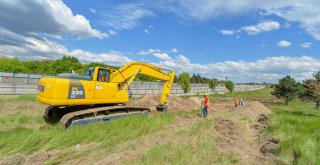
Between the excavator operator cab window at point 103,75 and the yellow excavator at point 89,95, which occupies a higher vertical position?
the excavator operator cab window at point 103,75

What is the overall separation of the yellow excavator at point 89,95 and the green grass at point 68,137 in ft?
3.38

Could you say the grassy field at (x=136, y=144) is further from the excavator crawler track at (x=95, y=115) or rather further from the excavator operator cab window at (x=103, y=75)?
the excavator operator cab window at (x=103, y=75)

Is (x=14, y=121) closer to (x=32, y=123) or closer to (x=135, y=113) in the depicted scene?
(x=32, y=123)

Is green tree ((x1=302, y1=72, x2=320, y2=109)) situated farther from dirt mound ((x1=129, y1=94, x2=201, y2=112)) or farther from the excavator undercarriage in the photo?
the excavator undercarriage

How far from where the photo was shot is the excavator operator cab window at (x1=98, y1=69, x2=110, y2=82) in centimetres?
1206

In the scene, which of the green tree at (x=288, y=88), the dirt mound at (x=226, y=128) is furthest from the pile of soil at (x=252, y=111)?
the green tree at (x=288, y=88)

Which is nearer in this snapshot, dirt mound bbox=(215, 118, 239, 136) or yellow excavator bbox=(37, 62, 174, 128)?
yellow excavator bbox=(37, 62, 174, 128)

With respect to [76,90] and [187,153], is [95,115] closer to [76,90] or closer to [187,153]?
[76,90]

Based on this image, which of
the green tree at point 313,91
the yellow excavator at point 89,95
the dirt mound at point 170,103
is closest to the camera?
the yellow excavator at point 89,95

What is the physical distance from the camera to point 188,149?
755 centimetres

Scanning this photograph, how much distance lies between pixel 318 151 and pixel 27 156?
8.22 metres

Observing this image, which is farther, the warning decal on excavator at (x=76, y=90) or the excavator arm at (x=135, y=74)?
the excavator arm at (x=135, y=74)

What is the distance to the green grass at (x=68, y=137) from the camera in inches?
287

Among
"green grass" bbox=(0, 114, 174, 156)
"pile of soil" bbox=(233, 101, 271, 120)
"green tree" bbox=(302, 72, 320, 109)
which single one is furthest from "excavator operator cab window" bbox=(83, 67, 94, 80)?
"green tree" bbox=(302, 72, 320, 109)
